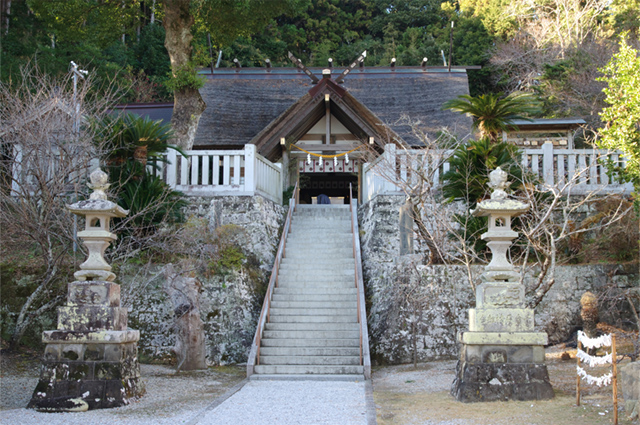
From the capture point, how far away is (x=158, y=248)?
38.0ft

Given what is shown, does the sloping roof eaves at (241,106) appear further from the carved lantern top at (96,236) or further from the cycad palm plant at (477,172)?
the carved lantern top at (96,236)

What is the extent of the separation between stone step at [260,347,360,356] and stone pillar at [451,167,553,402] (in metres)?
2.82

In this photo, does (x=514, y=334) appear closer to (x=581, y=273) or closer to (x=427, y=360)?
(x=427, y=360)

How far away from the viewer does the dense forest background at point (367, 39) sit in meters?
15.9

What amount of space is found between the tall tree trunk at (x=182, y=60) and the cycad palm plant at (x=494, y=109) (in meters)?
6.73

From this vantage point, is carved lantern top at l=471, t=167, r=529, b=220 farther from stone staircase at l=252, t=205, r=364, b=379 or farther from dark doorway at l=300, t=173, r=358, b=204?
dark doorway at l=300, t=173, r=358, b=204

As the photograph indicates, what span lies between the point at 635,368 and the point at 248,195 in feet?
30.3

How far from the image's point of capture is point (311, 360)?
1012cm

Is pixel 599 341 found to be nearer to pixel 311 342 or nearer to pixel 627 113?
pixel 627 113

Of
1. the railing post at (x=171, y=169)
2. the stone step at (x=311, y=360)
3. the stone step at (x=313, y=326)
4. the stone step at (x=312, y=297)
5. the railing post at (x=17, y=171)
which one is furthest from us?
the railing post at (x=171, y=169)

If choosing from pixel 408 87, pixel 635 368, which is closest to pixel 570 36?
pixel 408 87

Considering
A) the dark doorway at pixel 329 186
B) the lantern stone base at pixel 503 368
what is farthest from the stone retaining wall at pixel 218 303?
the dark doorway at pixel 329 186

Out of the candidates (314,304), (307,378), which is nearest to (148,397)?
(307,378)

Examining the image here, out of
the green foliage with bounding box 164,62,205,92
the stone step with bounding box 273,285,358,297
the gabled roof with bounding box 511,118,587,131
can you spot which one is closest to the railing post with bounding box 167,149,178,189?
the green foliage with bounding box 164,62,205,92
